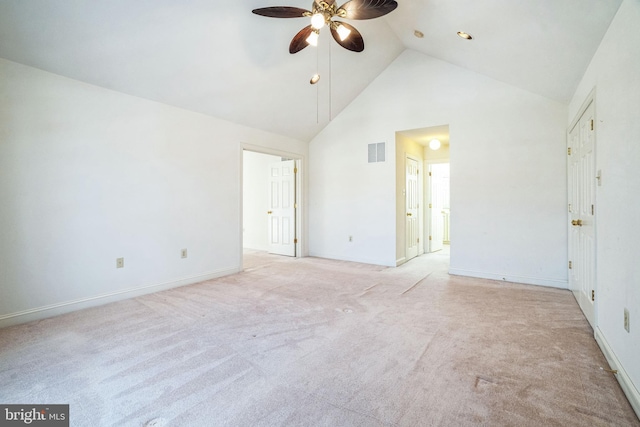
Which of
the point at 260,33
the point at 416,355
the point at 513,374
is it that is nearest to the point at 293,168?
the point at 260,33

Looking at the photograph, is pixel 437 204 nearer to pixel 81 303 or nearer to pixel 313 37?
→ pixel 313 37

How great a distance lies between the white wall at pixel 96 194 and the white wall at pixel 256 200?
2.51m

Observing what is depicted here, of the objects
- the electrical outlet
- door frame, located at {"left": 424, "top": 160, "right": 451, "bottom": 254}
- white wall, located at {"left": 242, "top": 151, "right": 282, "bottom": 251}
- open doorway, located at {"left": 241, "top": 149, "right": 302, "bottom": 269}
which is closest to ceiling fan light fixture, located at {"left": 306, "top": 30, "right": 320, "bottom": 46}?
open doorway, located at {"left": 241, "top": 149, "right": 302, "bottom": 269}

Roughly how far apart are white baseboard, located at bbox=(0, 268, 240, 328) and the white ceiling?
2.36 meters

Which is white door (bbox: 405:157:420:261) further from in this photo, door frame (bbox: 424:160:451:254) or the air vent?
the air vent

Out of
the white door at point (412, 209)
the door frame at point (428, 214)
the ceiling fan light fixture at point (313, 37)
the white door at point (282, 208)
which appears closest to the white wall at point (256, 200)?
the white door at point (282, 208)

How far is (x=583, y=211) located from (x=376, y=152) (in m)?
3.15

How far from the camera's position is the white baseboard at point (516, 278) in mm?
3871

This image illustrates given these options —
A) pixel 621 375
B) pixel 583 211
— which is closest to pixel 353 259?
pixel 583 211

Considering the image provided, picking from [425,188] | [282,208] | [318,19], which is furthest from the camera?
[425,188]

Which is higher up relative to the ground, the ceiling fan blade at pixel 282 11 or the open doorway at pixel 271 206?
the ceiling fan blade at pixel 282 11

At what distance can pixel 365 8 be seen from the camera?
2488 mm

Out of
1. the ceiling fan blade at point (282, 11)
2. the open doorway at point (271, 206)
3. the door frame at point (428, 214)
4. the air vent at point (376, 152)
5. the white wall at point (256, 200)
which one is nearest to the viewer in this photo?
the ceiling fan blade at point (282, 11)

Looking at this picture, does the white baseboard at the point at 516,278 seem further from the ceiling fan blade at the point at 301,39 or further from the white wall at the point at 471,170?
the ceiling fan blade at the point at 301,39
